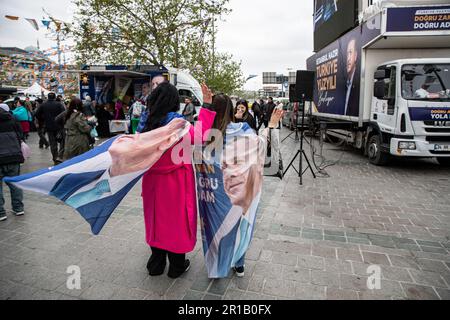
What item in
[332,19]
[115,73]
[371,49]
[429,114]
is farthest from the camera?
[115,73]

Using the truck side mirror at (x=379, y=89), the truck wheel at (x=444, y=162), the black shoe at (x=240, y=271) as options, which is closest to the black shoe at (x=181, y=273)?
the black shoe at (x=240, y=271)

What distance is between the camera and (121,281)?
9.73 ft

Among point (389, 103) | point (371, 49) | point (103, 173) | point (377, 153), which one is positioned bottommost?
point (377, 153)

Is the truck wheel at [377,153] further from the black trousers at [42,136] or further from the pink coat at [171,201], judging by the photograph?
the black trousers at [42,136]

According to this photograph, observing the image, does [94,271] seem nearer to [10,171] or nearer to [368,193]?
[10,171]

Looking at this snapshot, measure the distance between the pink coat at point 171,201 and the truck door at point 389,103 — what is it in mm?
6520

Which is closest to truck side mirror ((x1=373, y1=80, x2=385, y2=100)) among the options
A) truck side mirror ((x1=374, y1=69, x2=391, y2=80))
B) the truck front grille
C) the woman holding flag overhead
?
truck side mirror ((x1=374, y1=69, x2=391, y2=80))

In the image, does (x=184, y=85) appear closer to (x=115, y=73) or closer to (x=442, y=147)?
(x=115, y=73)

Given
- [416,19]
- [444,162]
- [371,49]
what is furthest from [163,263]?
[444,162]

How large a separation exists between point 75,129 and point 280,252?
458 cm

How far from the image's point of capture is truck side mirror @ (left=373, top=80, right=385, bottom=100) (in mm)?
7664

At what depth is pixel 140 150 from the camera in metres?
2.61

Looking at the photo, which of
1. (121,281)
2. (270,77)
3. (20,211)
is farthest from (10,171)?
(270,77)
